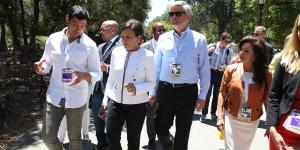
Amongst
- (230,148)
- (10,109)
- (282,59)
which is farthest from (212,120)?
(282,59)

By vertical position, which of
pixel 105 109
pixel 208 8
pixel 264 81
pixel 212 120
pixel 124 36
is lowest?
pixel 212 120

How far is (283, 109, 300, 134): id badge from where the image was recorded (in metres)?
3.18

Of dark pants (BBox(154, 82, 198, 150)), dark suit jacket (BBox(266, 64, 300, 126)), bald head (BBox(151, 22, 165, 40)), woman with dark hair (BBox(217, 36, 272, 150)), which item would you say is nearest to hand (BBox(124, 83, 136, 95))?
dark pants (BBox(154, 82, 198, 150))

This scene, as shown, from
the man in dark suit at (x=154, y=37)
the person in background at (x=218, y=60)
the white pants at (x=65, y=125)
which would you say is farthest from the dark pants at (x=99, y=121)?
the person in background at (x=218, y=60)

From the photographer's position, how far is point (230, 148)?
4719 mm

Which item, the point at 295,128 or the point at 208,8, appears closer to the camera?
the point at 295,128

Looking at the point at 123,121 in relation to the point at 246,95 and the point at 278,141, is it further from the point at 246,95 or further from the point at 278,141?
the point at 278,141

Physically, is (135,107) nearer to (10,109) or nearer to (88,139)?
(88,139)

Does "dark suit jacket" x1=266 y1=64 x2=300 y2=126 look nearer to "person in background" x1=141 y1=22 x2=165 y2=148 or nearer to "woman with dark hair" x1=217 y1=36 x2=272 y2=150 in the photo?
"woman with dark hair" x1=217 y1=36 x2=272 y2=150

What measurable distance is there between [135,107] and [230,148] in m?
1.06

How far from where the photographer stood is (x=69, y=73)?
15.1ft

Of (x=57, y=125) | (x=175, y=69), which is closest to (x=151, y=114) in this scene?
(x=175, y=69)

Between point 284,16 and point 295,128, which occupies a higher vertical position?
point 284,16

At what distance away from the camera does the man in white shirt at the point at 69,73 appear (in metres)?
4.61
